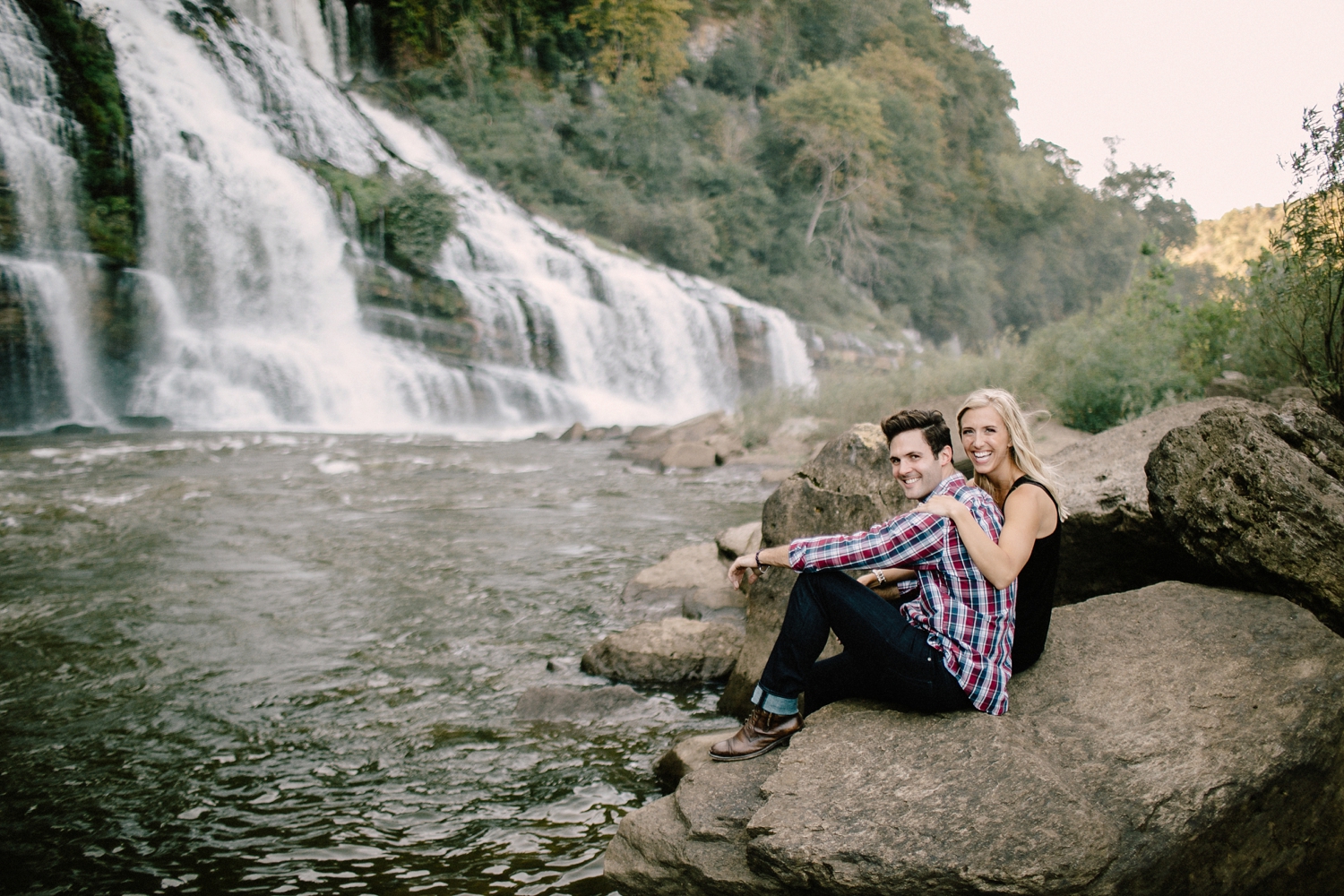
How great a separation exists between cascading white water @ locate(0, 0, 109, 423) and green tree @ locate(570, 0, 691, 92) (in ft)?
65.9

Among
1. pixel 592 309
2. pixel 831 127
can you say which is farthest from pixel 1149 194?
pixel 592 309

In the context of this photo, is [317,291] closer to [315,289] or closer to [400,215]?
[315,289]

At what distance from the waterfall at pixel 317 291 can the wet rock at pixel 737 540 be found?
35.4 ft

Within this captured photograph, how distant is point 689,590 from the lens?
602 centimetres

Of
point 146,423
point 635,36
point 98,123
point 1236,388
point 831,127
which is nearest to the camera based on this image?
point 1236,388

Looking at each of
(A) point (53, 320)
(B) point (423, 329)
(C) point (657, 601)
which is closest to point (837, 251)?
(B) point (423, 329)

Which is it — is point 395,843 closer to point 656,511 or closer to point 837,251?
point 656,511

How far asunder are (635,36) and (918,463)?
33.7m

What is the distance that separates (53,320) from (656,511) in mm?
10343

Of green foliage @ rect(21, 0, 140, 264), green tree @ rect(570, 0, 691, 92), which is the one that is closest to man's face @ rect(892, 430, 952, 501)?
green foliage @ rect(21, 0, 140, 264)

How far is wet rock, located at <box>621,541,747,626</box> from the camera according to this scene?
5555mm

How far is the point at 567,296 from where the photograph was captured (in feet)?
67.8

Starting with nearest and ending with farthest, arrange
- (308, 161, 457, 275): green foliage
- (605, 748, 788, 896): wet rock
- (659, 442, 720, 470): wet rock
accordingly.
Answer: (605, 748, 788, 896): wet rock → (659, 442, 720, 470): wet rock → (308, 161, 457, 275): green foliage

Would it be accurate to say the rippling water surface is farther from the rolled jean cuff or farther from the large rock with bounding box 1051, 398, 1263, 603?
the large rock with bounding box 1051, 398, 1263, 603
